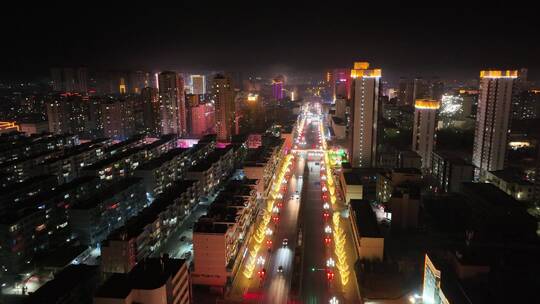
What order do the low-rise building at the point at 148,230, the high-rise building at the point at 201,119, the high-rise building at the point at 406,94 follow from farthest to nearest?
the high-rise building at the point at 406,94 < the high-rise building at the point at 201,119 < the low-rise building at the point at 148,230

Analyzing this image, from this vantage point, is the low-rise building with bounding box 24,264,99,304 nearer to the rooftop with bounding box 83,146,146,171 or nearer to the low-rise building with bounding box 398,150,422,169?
the rooftop with bounding box 83,146,146,171

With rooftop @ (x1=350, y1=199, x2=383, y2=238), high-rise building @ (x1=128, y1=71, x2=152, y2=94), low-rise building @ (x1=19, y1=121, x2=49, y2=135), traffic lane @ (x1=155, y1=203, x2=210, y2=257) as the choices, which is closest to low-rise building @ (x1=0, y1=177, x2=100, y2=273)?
traffic lane @ (x1=155, y1=203, x2=210, y2=257)

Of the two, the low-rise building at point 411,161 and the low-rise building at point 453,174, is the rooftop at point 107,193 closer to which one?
the low-rise building at point 411,161

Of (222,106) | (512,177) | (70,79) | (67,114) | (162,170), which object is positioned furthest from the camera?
(70,79)


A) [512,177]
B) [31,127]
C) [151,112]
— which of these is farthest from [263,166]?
[31,127]

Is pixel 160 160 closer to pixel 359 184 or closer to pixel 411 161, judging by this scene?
pixel 359 184

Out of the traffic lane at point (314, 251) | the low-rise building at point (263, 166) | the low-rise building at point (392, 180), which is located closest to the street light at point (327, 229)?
the traffic lane at point (314, 251)
